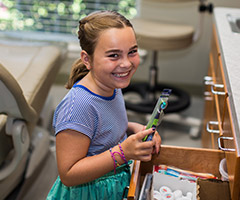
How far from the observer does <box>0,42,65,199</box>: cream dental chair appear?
1.27 meters

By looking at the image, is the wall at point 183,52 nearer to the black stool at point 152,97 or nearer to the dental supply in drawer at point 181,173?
the black stool at point 152,97

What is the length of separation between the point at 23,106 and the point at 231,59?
27.9 inches

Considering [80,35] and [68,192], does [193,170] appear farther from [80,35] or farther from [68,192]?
[80,35]

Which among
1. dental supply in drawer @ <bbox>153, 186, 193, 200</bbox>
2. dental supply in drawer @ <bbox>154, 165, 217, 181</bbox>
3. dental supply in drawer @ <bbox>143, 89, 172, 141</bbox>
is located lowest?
dental supply in drawer @ <bbox>153, 186, 193, 200</bbox>

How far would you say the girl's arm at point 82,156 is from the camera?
37.1 inches

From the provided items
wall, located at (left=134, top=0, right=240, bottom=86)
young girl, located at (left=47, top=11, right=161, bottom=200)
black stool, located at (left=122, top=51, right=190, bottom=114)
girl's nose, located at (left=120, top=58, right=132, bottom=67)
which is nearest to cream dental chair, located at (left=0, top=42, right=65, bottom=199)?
young girl, located at (left=47, top=11, right=161, bottom=200)

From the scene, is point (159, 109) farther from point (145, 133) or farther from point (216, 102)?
point (216, 102)

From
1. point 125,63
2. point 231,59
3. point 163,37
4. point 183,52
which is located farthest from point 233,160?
point 183,52

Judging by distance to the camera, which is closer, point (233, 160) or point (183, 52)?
point (233, 160)

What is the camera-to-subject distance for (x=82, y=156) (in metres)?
0.97

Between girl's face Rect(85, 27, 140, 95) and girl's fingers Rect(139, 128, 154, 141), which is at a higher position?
girl's face Rect(85, 27, 140, 95)

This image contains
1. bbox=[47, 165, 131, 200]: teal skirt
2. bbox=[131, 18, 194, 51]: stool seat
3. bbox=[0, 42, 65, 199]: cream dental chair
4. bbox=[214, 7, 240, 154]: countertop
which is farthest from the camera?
bbox=[131, 18, 194, 51]: stool seat

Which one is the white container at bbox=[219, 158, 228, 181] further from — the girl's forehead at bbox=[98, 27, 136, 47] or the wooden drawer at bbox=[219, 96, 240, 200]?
the girl's forehead at bbox=[98, 27, 136, 47]

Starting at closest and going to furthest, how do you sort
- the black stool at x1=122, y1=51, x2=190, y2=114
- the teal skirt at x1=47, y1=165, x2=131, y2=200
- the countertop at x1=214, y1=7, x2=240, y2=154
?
the countertop at x1=214, y1=7, x2=240, y2=154 → the teal skirt at x1=47, y1=165, x2=131, y2=200 → the black stool at x1=122, y1=51, x2=190, y2=114
